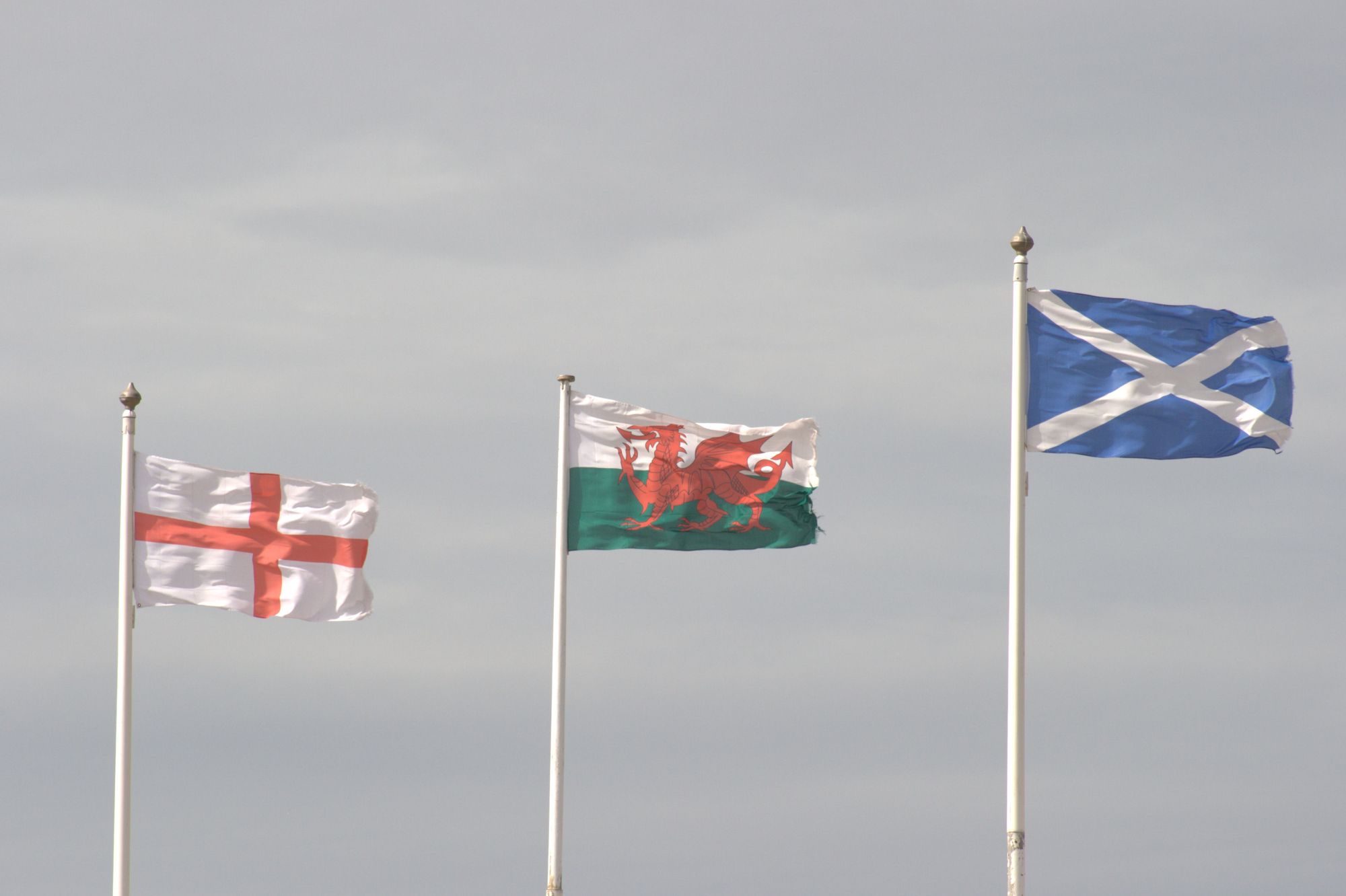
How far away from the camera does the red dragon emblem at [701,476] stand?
32719mm

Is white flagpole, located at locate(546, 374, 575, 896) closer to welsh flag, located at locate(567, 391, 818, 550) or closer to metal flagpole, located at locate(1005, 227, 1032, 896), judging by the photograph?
welsh flag, located at locate(567, 391, 818, 550)

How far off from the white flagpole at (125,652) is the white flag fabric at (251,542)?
0.19 metres

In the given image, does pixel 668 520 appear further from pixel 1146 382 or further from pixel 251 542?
pixel 1146 382

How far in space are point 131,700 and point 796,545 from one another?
10380 millimetres

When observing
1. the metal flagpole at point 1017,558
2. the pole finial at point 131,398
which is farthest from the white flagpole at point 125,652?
the metal flagpole at point 1017,558

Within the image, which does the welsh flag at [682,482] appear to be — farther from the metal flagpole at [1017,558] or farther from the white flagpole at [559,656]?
the metal flagpole at [1017,558]

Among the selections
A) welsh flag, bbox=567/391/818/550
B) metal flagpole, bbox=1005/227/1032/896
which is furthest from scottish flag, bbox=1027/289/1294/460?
welsh flag, bbox=567/391/818/550

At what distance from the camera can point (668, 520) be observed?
32781 mm

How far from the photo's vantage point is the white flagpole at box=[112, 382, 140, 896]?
29234mm

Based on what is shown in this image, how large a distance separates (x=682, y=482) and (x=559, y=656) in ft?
11.0

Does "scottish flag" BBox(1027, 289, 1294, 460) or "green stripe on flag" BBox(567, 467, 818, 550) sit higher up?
"scottish flag" BBox(1027, 289, 1294, 460)

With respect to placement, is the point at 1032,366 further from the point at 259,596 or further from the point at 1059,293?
the point at 259,596

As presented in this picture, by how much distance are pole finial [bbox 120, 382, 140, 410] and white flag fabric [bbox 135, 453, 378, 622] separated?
2.44 ft

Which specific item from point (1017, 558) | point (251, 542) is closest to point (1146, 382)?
point (1017, 558)
